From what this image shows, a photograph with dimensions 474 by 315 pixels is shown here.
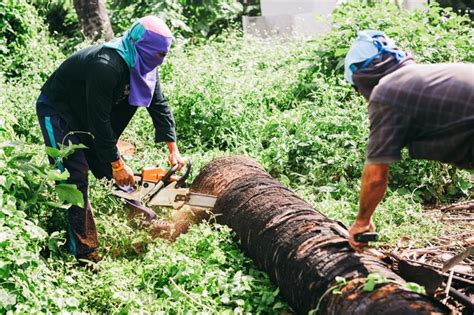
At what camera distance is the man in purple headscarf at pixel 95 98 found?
5211 millimetres

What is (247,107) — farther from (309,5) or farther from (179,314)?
(309,5)

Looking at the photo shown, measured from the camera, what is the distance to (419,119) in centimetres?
372

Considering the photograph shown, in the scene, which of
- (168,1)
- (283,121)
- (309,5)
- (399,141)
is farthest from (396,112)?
(309,5)

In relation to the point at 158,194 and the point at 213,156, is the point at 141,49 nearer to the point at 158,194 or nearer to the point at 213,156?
the point at 158,194

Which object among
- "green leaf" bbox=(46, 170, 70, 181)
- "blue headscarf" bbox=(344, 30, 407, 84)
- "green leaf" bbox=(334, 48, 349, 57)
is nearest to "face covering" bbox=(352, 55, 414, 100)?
"blue headscarf" bbox=(344, 30, 407, 84)

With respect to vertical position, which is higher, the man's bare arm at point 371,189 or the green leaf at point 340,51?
the man's bare arm at point 371,189

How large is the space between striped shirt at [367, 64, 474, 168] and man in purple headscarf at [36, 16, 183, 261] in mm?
2152

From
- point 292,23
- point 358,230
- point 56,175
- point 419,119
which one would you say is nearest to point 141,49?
point 56,175

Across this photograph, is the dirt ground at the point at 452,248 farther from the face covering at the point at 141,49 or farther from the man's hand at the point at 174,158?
the face covering at the point at 141,49

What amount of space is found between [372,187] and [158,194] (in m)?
2.41

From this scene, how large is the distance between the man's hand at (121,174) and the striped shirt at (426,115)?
235 cm

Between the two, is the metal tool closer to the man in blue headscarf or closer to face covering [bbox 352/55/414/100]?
the man in blue headscarf

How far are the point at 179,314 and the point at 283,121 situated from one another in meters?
3.93

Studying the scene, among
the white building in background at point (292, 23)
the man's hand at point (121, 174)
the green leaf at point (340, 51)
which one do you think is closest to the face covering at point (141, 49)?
the man's hand at point (121, 174)
